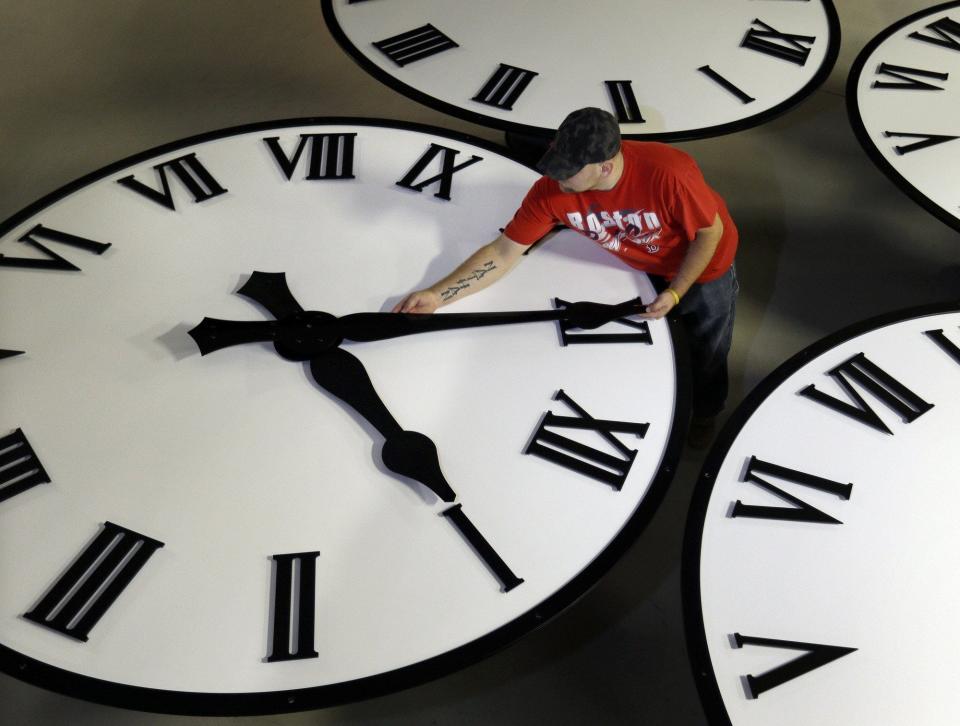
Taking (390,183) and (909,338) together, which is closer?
(909,338)

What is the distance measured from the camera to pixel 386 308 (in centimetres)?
179

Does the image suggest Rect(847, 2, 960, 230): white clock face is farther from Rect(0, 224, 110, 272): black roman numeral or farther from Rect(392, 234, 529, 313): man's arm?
Rect(0, 224, 110, 272): black roman numeral

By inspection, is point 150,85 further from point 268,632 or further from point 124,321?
point 268,632

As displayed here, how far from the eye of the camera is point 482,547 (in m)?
1.42

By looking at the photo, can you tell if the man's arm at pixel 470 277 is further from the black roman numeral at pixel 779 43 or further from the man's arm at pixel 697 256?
the black roman numeral at pixel 779 43

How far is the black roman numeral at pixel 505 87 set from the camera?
2254 mm

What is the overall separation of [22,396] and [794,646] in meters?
1.46

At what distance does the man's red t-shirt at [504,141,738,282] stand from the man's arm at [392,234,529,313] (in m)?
0.04

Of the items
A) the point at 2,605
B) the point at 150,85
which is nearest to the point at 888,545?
the point at 2,605

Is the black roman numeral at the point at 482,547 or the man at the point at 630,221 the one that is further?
the man at the point at 630,221

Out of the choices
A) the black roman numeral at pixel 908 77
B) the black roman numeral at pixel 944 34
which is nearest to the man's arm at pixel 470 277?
the black roman numeral at pixel 908 77

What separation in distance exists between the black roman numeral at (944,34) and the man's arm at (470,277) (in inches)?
65.7

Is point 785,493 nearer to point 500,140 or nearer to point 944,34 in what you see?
point 944,34

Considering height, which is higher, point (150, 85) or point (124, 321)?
point (150, 85)
